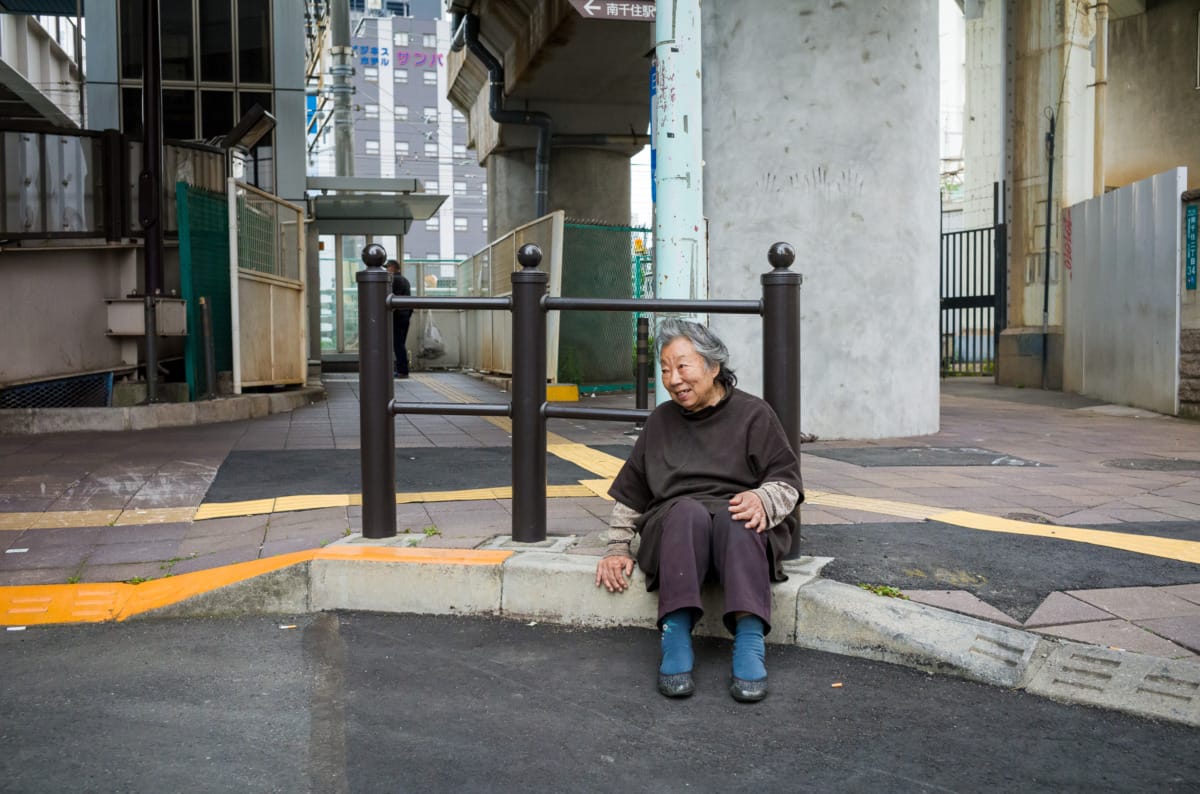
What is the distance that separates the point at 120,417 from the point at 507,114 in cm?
983

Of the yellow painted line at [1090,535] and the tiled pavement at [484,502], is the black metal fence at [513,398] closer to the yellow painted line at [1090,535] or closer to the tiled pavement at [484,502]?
the tiled pavement at [484,502]

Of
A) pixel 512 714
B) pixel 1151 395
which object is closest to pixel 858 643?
pixel 512 714

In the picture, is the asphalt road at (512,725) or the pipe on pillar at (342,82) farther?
the pipe on pillar at (342,82)

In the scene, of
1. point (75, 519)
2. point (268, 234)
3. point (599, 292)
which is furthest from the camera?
point (599, 292)

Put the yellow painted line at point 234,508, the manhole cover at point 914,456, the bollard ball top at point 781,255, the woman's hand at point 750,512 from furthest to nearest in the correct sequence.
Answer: the manhole cover at point 914,456, the yellow painted line at point 234,508, the bollard ball top at point 781,255, the woman's hand at point 750,512

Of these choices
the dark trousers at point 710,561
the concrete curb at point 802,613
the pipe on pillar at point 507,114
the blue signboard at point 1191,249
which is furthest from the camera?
the pipe on pillar at point 507,114

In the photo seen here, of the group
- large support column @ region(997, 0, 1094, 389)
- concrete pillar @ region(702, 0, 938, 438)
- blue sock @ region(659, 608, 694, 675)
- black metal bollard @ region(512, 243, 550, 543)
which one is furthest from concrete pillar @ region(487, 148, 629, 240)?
blue sock @ region(659, 608, 694, 675)

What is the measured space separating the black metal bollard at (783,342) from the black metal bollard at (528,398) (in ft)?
2.88

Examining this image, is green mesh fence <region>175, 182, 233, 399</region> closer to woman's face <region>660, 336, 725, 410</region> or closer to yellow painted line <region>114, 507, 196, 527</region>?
yellow painted line <region>114, 507, 196, 527</region>

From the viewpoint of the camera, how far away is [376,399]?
4.33m

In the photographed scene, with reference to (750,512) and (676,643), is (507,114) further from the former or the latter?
(676,643)

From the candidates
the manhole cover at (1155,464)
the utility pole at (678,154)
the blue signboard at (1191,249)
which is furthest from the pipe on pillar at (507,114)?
the manhole cover at (1155,464)

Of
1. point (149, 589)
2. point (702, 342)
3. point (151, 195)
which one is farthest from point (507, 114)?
point (702, 342)

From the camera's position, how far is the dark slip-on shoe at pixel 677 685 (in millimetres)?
3104
